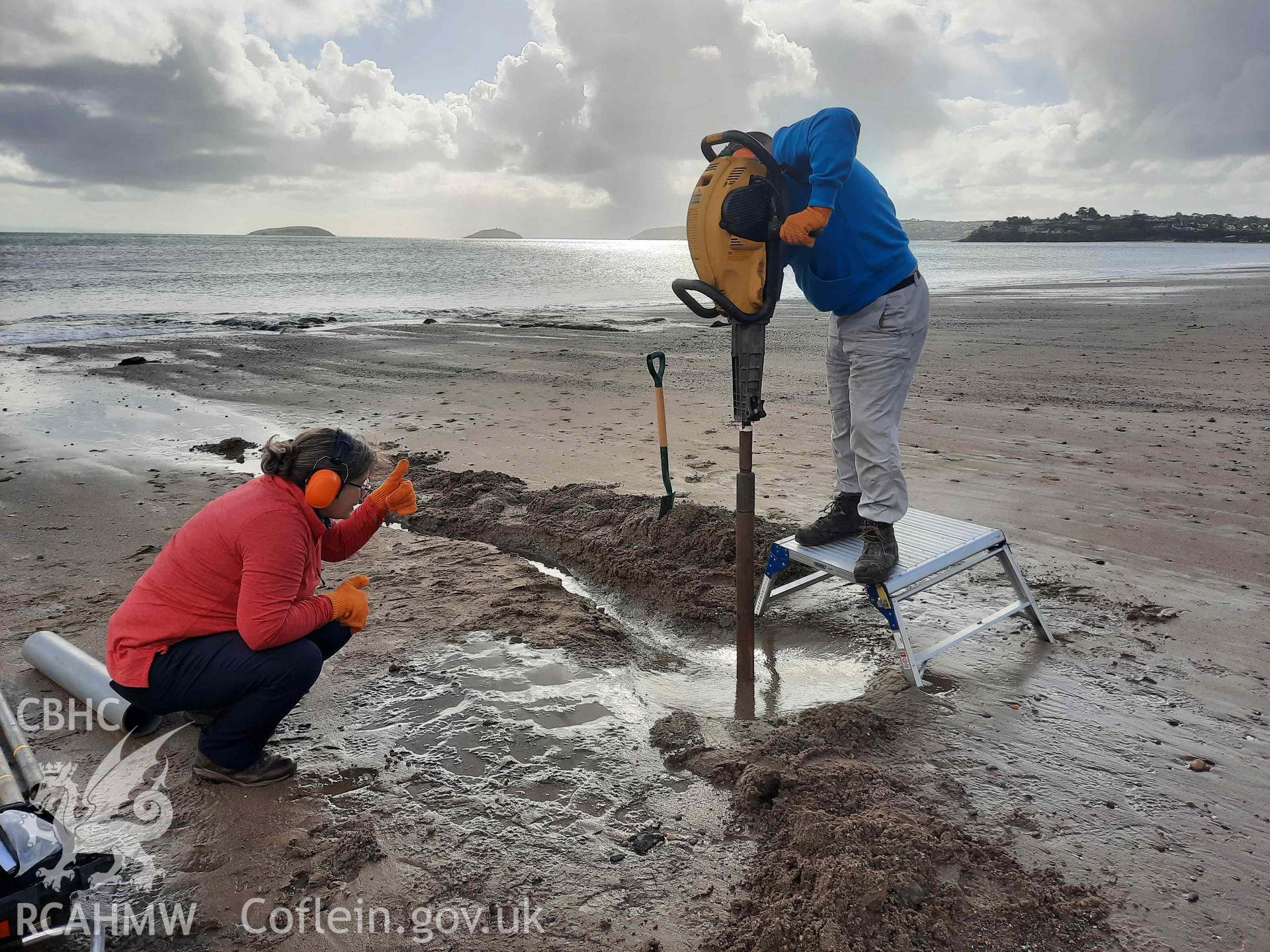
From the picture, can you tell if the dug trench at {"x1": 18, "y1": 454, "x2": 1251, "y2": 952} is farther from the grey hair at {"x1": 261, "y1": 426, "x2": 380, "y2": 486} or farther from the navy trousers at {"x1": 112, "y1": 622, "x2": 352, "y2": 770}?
the grey hair at {"x1": 261, "y1": 426, "x2": 380, "y2": 486}

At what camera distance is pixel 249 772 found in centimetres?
288

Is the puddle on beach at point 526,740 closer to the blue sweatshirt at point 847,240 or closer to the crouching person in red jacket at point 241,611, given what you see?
the crouching person in red jacket at point 241,611

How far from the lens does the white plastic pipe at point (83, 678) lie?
10.6 ft

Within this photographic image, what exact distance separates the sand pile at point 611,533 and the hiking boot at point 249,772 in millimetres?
2121

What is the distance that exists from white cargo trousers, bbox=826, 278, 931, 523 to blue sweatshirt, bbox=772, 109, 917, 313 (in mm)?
90

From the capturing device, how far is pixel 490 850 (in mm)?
2541

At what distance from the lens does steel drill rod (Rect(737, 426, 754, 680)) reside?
131 inches

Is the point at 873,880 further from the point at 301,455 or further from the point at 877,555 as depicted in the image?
the point at 301,455

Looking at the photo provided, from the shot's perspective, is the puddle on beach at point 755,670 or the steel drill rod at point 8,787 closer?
the steel drill rod at point 8,787

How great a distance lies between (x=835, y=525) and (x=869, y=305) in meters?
1.13

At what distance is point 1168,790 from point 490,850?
7.75ft

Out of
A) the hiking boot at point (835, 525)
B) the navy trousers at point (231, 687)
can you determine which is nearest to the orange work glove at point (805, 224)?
the hiking boot at point (835, 525)

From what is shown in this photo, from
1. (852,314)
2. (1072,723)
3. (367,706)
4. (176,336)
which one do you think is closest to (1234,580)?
(1072,723)

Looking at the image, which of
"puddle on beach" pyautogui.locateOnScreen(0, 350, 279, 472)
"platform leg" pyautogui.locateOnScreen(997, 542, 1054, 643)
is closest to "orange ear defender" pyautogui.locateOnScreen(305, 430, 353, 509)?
"platform leg" pyautogui.locateOnScreen(997, 542, 1054, 643)
